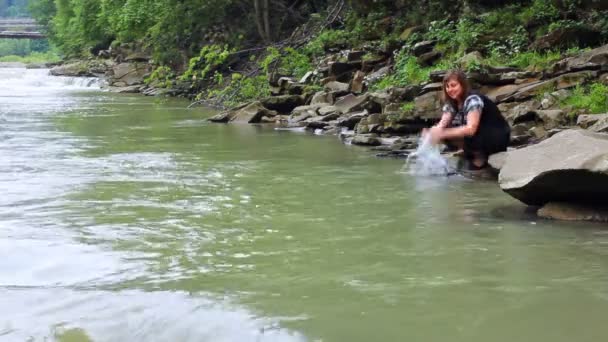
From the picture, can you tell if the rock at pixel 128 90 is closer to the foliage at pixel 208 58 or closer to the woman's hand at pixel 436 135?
the foliage at pixel 208 58

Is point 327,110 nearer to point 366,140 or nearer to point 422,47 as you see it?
point 422,47

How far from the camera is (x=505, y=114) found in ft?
38.8

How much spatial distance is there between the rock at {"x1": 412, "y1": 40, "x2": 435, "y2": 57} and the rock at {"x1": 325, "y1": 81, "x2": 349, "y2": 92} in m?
1.80

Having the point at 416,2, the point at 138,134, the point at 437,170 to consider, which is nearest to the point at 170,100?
the point at 416,2

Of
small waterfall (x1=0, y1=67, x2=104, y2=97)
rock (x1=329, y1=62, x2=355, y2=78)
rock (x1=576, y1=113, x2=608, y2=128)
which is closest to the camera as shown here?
rock (x1=576, y1=113, x2=608, y2=128)

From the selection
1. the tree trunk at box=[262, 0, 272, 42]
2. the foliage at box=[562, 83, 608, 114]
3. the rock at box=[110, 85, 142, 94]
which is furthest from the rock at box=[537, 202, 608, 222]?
the rock at box=[110, 85, 142, 94]

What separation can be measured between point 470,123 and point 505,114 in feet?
11.0

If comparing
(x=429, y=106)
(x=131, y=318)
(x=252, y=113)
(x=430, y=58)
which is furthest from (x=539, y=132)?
(x=252, y=113)

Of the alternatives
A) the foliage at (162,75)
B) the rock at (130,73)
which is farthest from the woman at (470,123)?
the rock at (130,73)

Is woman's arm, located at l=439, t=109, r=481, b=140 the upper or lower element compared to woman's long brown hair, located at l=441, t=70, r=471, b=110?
lower

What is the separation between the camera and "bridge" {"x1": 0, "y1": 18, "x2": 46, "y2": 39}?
89.6 metres

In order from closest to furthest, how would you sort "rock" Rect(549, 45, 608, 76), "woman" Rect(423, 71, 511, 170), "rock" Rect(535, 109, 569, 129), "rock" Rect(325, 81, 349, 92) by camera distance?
1. "woman" Rect(423, 71, 511, 170)
2. "rock" Rect(535, 109, 569, 129)
3. "rock" Rect(549, 45, 608, 76)
4. "rock" Rect(325, 81, 349, 92)

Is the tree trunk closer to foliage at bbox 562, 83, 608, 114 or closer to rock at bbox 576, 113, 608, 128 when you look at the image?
foliage at bbox 562, 83, 608, 114

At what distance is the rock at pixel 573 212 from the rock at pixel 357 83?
38.4 feet
